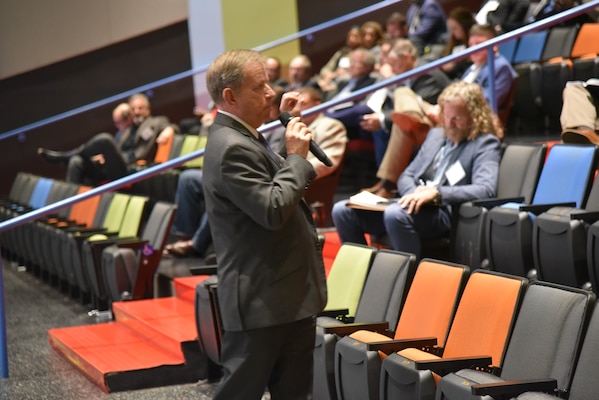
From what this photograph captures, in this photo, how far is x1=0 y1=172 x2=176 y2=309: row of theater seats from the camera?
488cm

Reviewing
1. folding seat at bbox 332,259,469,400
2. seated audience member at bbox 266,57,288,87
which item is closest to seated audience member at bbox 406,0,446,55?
seated audience member at bbox 266,57,288,87

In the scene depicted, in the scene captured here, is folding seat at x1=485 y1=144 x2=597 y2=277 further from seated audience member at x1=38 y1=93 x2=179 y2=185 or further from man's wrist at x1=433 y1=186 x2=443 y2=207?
seated audience member at x1=38 y1=93 x2=179 y2=185

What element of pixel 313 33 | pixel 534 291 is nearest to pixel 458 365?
pixel 534 291

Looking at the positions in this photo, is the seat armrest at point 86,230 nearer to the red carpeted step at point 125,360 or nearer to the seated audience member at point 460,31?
the red carpeted step at point 125,360

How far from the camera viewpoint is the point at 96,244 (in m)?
5.13

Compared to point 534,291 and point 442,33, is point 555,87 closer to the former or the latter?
point 442,33

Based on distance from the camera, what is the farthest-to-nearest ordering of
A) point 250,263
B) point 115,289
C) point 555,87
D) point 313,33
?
point 313,33 → point 555,87 → point 115,289 → point 250,263

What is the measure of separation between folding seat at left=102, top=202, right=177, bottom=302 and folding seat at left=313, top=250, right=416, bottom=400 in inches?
74.9

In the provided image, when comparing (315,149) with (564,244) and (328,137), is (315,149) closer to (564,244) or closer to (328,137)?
(564,244)

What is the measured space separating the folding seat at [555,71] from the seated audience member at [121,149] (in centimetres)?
259

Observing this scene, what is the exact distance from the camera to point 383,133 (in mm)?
5141

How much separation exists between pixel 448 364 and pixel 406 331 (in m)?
0.54

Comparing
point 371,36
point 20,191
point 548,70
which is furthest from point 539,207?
point 20,191

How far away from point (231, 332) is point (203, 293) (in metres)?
1.33
